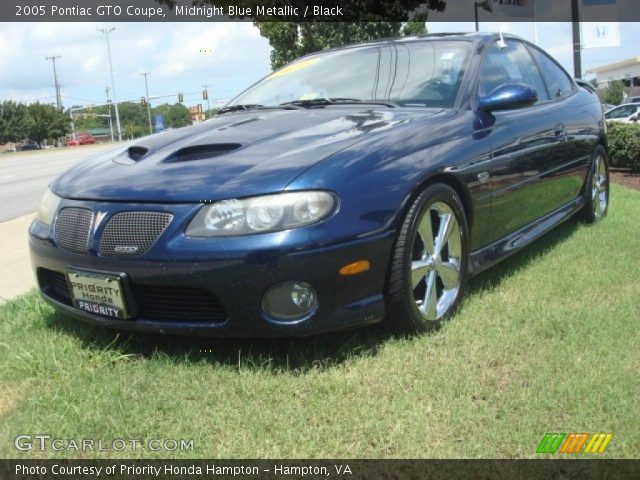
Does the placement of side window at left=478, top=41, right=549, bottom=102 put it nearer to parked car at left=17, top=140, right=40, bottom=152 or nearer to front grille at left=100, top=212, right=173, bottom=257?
front grille at left=100, top=212, right=173, bottom=257

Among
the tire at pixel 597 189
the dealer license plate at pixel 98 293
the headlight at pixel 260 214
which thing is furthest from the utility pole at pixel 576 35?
the dealer license plate at pixel 98 293

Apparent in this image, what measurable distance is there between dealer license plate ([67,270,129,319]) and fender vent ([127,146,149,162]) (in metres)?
0.68

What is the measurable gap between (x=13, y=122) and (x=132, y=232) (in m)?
74.6

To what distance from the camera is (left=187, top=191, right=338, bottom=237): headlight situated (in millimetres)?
2523

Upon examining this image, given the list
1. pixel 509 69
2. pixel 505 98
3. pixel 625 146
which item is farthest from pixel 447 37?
pixel 625 146

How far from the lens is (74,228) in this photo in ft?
9.32

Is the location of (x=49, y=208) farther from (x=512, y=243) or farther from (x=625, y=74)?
(x=625, y=74)

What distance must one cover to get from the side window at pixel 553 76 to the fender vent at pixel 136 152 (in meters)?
2.99

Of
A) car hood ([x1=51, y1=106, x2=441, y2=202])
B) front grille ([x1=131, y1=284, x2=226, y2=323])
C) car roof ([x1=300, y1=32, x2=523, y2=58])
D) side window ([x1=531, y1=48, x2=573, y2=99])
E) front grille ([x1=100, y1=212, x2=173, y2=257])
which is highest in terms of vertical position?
car roof ([x1=300, y1=32, x2=523, y2=58])

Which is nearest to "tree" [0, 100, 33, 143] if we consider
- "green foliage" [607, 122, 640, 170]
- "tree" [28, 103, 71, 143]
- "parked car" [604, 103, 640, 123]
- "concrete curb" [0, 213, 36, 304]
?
"tree" [28, 103, 71, 143]

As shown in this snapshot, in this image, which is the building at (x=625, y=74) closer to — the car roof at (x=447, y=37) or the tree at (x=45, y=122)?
the tree at (x=45, y=122)

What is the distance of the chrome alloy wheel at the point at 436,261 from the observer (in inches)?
119

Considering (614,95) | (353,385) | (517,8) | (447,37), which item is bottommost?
(353,385)

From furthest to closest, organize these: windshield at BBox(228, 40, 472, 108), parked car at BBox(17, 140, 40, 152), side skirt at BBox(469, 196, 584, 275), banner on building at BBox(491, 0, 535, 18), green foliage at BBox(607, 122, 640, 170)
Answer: parked car at BBox(17, 140, 40, 152)
green foliage at BBox(607, 122, 640, 170)
banner on building at BBox(491, 0, 535, 18)
windshield at BBox(228, 40, 472, 108)
side skirt at BBox(469, 196, 584, 275)
